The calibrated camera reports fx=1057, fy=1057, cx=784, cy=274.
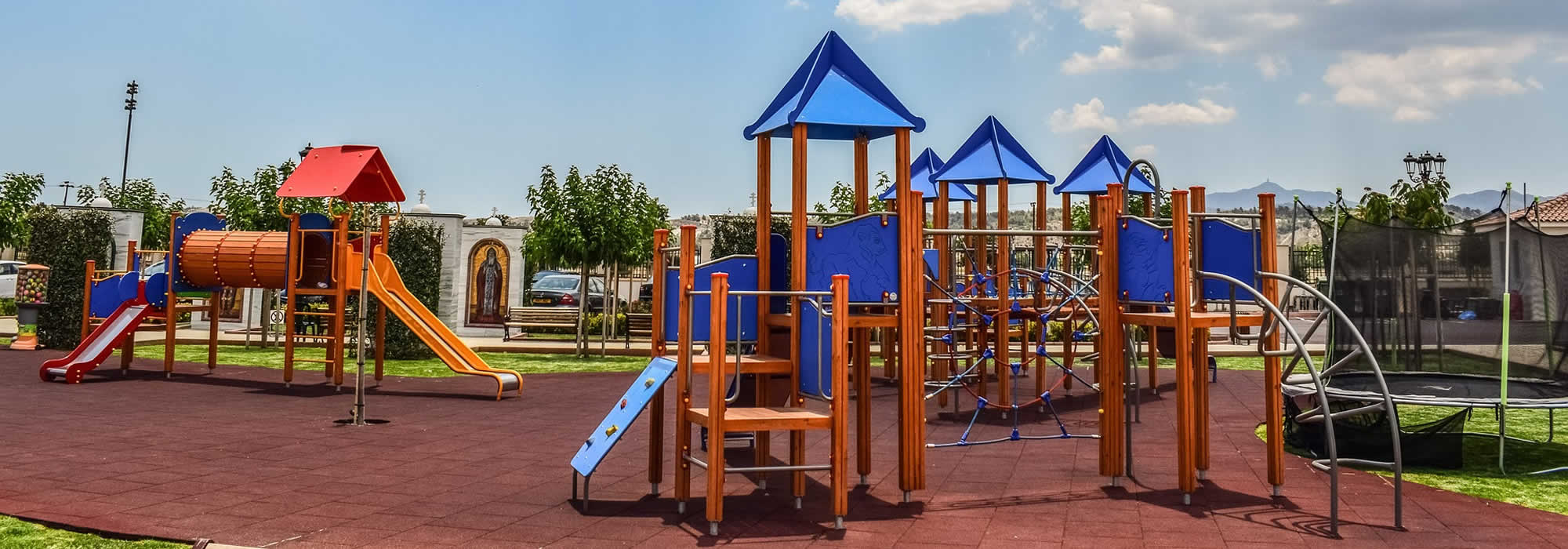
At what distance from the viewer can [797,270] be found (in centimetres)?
653

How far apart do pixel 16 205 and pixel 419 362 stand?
11.4 m

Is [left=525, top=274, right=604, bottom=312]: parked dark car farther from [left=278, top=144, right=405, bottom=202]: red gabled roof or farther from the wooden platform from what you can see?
the wooden platform

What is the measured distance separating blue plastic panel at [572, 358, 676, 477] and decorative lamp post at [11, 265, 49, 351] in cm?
1768

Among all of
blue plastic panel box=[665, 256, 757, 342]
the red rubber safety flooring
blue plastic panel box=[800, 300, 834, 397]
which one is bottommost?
the red rubber safety flooring

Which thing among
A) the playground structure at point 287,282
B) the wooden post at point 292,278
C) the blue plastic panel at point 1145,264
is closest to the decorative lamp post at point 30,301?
the playground structure at point 287,282

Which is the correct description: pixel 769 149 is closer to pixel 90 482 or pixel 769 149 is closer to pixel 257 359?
pixel 90 482

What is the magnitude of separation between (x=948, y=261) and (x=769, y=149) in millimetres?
4557

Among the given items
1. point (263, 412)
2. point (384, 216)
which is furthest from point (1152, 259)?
point (384, 216)

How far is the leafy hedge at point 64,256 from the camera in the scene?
19.5m

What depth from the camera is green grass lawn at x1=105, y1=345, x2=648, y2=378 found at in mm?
16641

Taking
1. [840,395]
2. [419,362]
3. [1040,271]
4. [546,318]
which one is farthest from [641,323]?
[840,395]

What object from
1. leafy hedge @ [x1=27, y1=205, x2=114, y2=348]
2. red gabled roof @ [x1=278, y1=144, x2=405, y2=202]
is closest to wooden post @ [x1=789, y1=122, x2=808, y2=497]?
red gabled roof @ [x1=278, y1=144, x2=405, y2=202]

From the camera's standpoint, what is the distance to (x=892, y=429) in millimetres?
10297

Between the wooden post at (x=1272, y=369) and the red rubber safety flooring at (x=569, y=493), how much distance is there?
0.78 ft
